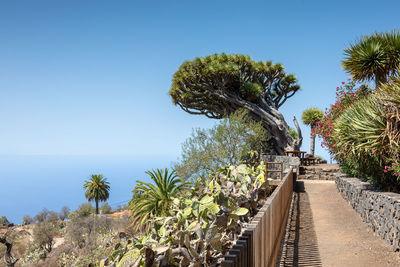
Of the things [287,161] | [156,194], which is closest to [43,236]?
[287,161]

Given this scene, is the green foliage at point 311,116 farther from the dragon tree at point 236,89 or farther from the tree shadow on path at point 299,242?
the tree shadow on path at point 299,242

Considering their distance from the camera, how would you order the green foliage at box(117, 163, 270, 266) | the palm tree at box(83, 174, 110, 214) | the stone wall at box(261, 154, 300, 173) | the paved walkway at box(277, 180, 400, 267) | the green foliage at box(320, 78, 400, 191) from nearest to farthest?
the green foliage at box(117, 163, 270, 266), the paved walkway at box(277, 180, 400, 267), the green foliage at box(320, 78, 400, 191), the stone wall at box(261, 154, 300, 173), the palm tree at box(83, 174, 110, 214)

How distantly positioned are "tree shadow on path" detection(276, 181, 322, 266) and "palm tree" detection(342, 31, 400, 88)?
6105 mm

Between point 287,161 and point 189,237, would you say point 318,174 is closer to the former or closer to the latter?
point 287,161

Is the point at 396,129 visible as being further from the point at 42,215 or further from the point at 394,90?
the point at 42,215

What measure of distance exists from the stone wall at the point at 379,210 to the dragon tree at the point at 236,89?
68.0 feet

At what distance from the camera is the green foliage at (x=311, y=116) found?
128ft

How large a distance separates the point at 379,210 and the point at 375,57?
714cm

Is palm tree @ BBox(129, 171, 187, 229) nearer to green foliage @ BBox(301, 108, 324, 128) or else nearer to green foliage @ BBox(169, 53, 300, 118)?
green foliage @ BBox(169, 53, 300, 118)

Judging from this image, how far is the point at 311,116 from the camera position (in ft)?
129

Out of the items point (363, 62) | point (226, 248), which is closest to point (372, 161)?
point (363, 62)

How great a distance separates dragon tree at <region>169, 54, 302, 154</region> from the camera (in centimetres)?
3067

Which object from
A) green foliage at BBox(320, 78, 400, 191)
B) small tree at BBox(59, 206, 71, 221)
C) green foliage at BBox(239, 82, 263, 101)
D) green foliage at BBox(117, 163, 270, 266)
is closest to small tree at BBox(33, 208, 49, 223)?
small tree at BBox(59, 206, 71, 221)

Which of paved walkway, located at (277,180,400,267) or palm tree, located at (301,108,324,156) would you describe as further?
palm tree, located at (301,108,324,156)
